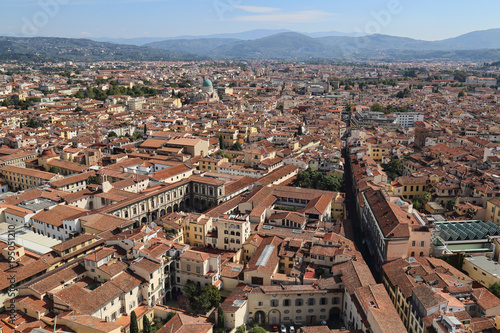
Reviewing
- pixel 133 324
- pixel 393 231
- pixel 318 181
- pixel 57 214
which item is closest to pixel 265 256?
pixel 393 231

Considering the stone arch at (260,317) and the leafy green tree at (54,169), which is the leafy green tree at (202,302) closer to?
the stone arch at (260,317)

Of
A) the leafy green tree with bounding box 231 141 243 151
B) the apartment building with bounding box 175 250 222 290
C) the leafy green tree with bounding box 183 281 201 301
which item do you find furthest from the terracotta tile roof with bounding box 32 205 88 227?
the leafy green tree with bounding box 231 141 243 151

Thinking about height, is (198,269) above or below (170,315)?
above

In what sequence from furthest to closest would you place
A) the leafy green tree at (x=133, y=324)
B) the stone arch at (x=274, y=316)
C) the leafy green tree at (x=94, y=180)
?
the leafy green tree at (x=94, y=180), the stone arch at (x=274, y=316), the leafy green tree at (x=133, y=324)

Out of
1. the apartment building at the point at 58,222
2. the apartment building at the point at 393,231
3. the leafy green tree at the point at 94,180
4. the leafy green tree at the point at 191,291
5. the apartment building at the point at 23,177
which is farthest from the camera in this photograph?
the apartment building at the point at 23,177

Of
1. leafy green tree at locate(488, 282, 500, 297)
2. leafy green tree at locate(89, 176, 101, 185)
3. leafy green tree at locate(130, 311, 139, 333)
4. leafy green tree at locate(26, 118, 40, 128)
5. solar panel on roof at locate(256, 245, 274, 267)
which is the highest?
leafy green tree at locate(26, 118, 40, 128)

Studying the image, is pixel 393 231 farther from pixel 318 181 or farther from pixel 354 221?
pixel 318 181

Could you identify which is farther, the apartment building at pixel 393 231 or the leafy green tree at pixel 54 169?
the leafy green tree at pixel 54 169

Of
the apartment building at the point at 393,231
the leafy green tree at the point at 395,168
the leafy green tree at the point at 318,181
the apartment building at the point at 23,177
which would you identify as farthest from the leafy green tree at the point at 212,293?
the leafy green tree at the point at 395,168

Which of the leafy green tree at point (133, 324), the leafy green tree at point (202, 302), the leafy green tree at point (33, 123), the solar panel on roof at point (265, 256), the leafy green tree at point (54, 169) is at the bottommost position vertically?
the leafy green tree at point (202, 302)

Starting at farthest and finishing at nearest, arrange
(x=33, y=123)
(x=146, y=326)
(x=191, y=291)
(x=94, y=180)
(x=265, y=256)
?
(x=33, y=123)
(x=94, y=180)
(x=265, y=256)
(x=191, y=291)
(x=146, y=326)

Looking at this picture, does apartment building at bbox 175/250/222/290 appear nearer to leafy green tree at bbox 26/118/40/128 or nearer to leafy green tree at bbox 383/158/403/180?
leafy green tree at bbox 383/158/403/180
